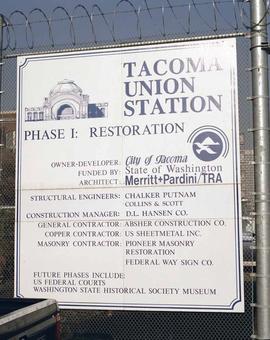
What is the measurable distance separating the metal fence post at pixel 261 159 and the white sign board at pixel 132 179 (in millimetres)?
227

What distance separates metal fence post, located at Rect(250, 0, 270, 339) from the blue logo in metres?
0.34

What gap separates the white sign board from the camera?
19.4ft

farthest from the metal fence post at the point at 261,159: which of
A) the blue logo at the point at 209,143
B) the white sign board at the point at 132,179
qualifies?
the blue logo at the point at 209,143

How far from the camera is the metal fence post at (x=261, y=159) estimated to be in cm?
559

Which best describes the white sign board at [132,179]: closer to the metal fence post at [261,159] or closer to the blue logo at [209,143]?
the blue logo at [209,143]

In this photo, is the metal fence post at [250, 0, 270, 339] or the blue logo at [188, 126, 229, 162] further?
the blue logo at [188, 126, 229, 162]

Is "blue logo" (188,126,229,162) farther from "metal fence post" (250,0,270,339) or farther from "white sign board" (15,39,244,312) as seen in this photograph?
"metal fence post" (250,0,270,339)

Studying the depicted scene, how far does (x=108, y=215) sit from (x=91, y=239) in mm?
311

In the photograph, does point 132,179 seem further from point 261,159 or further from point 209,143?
point 261,159

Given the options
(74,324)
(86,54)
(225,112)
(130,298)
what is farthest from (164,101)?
(74,324)

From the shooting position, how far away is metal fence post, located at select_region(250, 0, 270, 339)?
220 inches

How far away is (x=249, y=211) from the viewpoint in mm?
5992

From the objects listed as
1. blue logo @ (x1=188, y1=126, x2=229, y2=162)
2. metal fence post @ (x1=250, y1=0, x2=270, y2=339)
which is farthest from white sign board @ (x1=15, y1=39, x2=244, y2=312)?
metal fence post @ (x1=250, y1=0, x2=270, y2=339)

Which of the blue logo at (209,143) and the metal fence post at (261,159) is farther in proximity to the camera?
the blue logo at (209,143)
